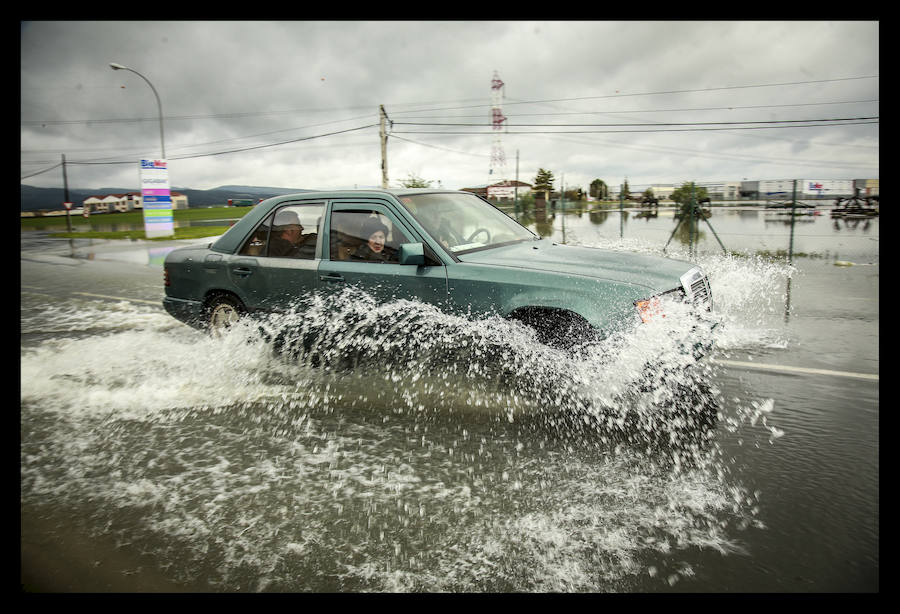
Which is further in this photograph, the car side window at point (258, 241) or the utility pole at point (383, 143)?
the utility pole at point (383, 143)

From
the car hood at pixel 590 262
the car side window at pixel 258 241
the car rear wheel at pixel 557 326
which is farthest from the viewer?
the car side window at pixel 258 241

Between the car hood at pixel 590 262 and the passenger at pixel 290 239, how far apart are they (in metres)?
1.52

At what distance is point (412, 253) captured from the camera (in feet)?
13.7

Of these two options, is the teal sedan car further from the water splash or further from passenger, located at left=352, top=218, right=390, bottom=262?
the water splash

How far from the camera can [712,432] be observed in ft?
12.4

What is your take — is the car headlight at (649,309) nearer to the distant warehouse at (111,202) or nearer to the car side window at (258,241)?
the car side window at (258,241)

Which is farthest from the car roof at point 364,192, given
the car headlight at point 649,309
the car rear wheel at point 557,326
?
the car headlight at point 649,309

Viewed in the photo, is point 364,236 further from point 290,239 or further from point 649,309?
point 649,309

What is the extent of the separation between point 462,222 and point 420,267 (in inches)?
31.4

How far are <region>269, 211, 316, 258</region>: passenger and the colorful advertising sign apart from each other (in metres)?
24.3

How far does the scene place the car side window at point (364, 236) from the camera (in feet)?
15.0

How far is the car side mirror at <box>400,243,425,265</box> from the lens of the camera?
13.8 feet

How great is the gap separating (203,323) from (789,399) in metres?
5.45
